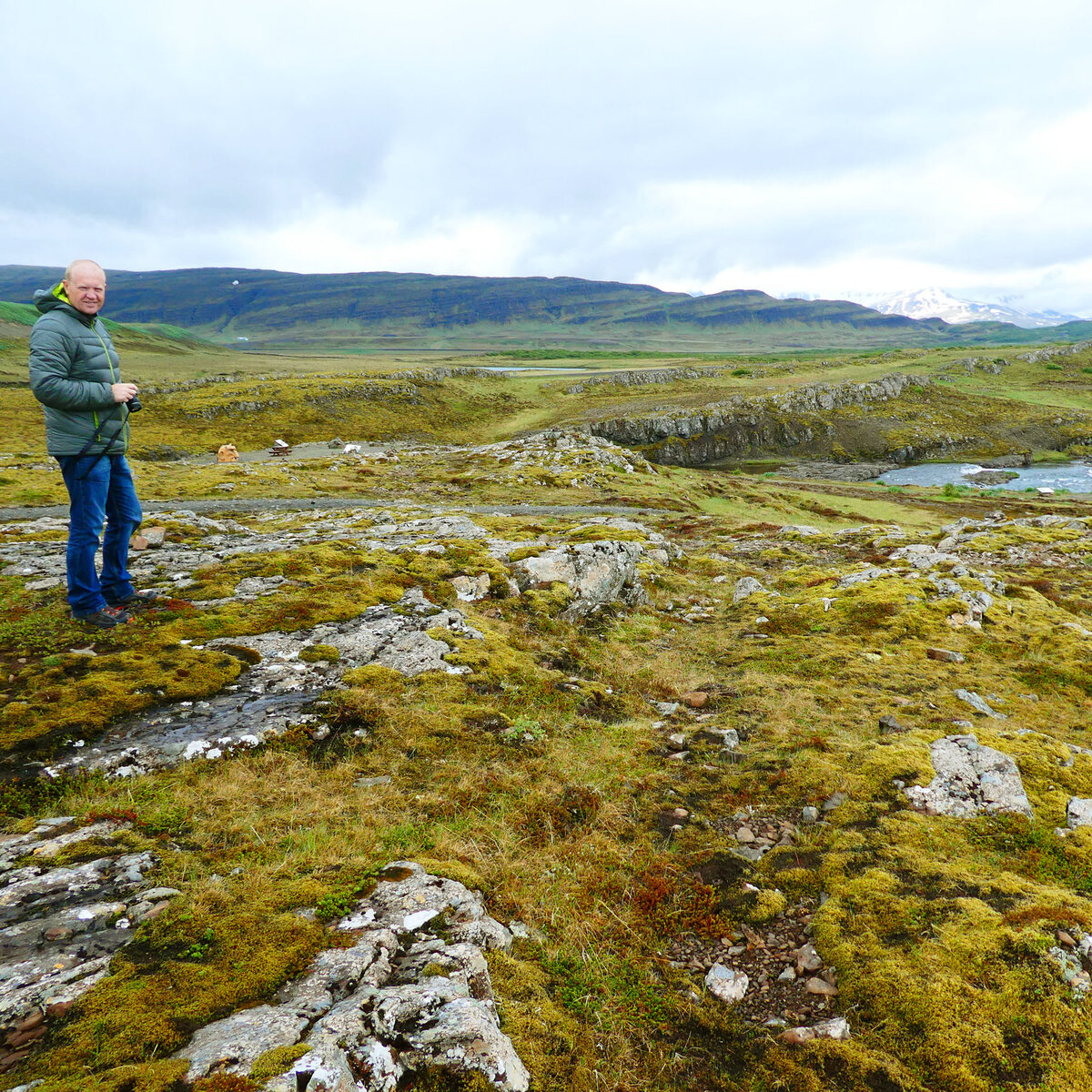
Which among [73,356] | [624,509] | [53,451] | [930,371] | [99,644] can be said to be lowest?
[624,509]

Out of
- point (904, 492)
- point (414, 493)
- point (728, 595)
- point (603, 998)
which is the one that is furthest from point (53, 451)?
point (904, 492)

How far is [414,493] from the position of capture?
44.7 metres

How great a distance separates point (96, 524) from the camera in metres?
9.93

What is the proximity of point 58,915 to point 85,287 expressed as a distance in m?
9.31

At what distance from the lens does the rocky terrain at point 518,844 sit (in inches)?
179

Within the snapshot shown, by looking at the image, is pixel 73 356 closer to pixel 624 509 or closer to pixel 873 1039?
pixel 873 1039

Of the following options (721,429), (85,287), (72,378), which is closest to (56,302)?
(85,287)

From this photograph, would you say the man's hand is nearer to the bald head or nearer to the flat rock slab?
the bald head

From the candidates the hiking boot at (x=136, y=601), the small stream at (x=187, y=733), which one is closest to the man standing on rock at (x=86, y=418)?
the hiking boot at (x=136, y=601)

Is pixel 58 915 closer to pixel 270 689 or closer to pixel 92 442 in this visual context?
pixel 270 689

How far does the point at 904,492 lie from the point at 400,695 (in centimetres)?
6627

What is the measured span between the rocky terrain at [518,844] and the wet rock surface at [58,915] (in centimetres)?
3

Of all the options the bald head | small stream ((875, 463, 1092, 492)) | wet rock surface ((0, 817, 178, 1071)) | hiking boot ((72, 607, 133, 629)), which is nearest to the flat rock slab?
wet rock surface ((0, 817, 178, 1071))

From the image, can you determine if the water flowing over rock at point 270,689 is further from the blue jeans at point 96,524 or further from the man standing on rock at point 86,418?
the man standing on rock at point 86,418
